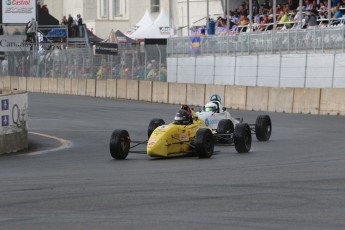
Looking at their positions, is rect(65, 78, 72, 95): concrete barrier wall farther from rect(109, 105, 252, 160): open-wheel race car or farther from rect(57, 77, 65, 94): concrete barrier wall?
rect(109, 105, 252, 160): open-wheel race car

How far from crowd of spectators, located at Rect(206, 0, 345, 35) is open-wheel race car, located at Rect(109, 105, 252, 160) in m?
17.2

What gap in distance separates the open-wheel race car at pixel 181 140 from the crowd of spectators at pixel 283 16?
56.3ft

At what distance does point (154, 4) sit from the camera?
7375cm

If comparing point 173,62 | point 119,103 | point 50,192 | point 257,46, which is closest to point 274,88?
point 257,46

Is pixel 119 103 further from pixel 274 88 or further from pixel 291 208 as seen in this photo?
pixel 291 208

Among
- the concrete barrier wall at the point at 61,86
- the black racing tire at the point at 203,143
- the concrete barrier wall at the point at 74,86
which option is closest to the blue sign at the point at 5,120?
the black racing tire at the point at 203,143

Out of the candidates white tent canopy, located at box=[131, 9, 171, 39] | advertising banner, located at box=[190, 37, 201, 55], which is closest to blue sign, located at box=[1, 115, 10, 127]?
advertising banner, located at box=[190, 37, 201, 55]

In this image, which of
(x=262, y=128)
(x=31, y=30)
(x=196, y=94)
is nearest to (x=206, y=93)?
(x=196, y=94)

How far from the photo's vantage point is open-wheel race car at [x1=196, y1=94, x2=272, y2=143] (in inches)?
774

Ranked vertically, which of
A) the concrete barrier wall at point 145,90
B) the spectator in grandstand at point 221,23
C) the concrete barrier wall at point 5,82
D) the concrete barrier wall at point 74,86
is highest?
the spectator in grandstand at point 221,23

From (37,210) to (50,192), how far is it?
1643mm

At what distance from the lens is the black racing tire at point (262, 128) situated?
21.1 metres

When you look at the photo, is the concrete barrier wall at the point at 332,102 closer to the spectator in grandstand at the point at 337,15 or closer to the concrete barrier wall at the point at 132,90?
the spectator in grandstand at the point at 337,15

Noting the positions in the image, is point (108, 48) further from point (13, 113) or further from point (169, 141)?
point (169, 141)
